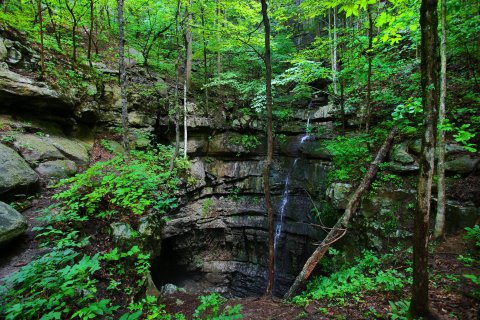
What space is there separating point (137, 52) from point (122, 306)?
46.4 ft

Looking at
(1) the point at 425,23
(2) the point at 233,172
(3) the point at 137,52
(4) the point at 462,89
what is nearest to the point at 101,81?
(3) the point at 137,52

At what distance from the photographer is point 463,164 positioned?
6.24 m

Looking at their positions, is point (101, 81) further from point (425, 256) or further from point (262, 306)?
point (425, 256)

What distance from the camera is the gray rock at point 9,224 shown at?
393cm

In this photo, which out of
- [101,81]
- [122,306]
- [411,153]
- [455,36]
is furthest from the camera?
[101,81]

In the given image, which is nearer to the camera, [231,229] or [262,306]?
[262,306]

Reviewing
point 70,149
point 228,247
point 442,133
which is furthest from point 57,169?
point 442,133

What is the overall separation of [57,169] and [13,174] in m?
1.49

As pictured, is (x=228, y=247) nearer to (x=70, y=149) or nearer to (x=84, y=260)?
(x=70, y=149)

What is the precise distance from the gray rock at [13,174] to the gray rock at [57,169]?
0.81m

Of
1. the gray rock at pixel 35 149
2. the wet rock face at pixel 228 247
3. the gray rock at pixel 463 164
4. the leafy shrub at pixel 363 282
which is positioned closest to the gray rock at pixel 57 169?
the gray rock at pixel 35 149

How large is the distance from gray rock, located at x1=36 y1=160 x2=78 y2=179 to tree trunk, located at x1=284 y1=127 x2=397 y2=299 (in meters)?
7.00

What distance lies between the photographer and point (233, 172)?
12414 millimetres

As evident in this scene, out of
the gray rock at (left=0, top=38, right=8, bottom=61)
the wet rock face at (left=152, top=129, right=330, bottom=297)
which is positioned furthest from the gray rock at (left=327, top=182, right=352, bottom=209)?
the gray rock at (left=0, top=38, right=8, bottom=61)
